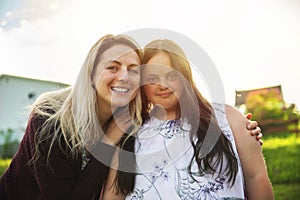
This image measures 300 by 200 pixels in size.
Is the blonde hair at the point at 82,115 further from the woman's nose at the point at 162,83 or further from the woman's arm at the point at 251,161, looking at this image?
the woman's arm at the point at 251,161

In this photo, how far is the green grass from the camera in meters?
4.07

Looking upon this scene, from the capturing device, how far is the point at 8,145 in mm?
4531

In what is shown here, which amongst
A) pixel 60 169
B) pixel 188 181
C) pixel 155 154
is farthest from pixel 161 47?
pixel 60 169

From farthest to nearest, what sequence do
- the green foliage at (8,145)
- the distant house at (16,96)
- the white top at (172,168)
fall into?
the distant house at (16,96)
the green foliage at (8,145)
the white top at (172,168)

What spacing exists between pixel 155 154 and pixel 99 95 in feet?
1.25

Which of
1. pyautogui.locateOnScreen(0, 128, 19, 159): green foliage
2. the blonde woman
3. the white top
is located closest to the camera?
the white top

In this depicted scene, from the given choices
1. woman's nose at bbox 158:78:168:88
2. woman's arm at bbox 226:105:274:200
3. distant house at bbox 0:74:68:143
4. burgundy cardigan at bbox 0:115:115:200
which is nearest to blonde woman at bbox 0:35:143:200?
burgundy cardigan at bbox 0:115:115:200

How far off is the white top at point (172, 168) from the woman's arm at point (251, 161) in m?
0.04

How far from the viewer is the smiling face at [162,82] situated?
175cm

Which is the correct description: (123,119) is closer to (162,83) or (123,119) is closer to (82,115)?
(82,115)

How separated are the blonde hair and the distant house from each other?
2.53m

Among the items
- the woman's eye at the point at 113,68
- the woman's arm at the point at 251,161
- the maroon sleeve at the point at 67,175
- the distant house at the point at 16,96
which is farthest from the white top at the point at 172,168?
the distant house at the point at 16,96

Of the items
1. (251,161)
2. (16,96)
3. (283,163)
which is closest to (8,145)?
(16,96)

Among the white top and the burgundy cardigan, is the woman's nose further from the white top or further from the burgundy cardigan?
the burgundy cardigan
